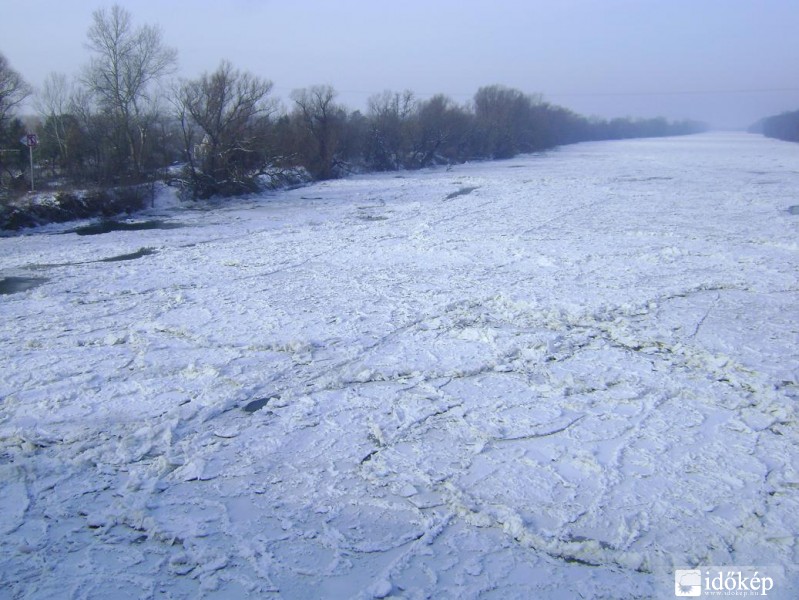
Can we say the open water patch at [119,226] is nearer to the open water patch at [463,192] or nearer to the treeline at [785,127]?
the open water patch at [463,192]

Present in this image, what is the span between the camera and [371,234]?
15.0 metres

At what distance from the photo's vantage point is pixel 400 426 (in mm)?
5453

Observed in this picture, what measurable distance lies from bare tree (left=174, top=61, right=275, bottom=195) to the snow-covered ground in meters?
14.6

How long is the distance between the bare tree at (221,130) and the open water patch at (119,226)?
19.9 ft

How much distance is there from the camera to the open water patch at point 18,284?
397 inches

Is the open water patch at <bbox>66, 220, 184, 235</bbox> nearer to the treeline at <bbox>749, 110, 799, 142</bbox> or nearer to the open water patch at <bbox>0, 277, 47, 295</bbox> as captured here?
the open water patch at <bbox>0, 277, 47, 295</bbox>

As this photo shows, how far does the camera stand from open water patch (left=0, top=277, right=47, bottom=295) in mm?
10086

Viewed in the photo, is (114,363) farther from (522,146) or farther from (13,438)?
(522,146)

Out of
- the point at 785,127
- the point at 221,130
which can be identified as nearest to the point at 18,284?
the point at 221,130

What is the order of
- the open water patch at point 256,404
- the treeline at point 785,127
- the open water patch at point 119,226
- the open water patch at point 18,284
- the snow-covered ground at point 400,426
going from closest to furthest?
the snow-covered ground at point 400,426 < the open water patch at point 256,404 < the open water patch at point 18,284 < the open water patch at point 119,226 < the treeline at point 785,127

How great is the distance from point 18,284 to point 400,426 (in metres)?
8.38

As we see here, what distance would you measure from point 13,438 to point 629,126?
141610mm

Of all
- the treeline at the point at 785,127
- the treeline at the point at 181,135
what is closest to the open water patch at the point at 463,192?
the treeline at the point at 181,135

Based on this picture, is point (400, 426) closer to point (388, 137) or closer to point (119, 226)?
point (119, 226)
